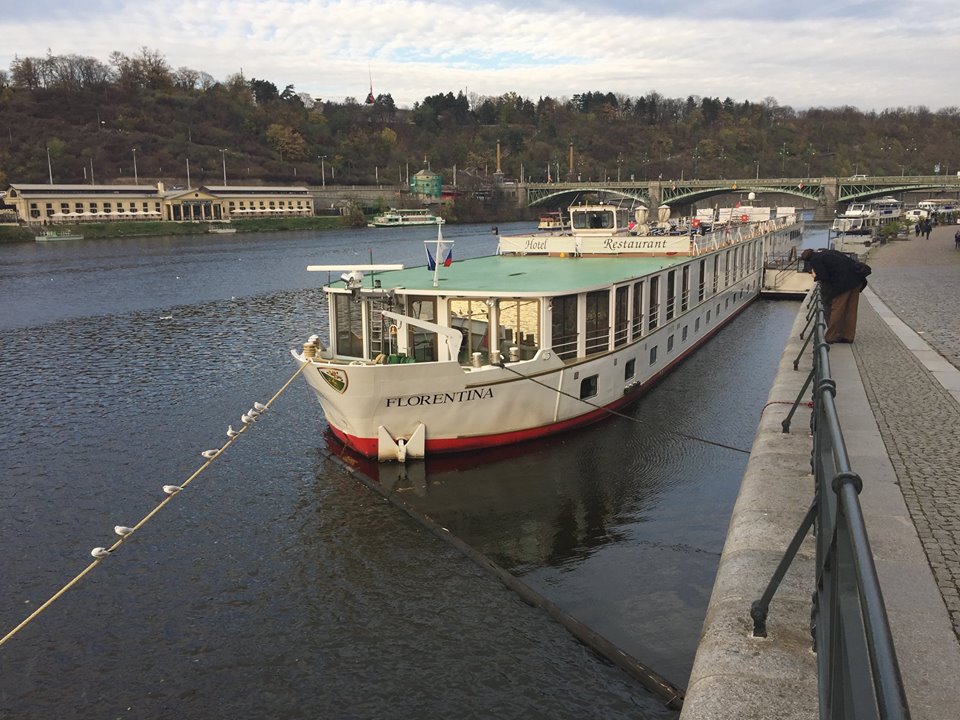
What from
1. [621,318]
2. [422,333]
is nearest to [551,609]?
[422,333]

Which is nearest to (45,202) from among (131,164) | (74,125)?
(131,164)

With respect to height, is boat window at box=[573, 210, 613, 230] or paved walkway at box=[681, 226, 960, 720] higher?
boat window at box=[573, 210, 613, 230]

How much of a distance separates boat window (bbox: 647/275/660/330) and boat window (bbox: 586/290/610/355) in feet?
11.6

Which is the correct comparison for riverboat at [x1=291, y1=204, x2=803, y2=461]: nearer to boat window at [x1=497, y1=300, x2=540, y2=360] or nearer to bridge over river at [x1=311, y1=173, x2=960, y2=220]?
boat window at [x1=497, y1=300, x2=540, y2=360]

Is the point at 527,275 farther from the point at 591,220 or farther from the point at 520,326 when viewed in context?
the point at 591,220

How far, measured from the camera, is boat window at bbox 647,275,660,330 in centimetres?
2141

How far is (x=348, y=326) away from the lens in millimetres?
17859

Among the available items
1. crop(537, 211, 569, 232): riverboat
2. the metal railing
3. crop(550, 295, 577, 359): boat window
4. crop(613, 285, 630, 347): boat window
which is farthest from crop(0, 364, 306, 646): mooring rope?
crop(537, 211, 569, 232): riverboat

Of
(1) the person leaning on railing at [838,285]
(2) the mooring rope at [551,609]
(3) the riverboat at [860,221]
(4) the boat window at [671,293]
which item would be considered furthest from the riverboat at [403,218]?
(2) the mooring rope at [551,609]

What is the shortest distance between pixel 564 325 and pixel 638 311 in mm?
4010

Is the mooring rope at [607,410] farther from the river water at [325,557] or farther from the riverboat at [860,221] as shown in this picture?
the riverboat at [860,221]

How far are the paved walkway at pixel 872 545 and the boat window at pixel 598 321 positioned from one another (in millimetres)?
5580

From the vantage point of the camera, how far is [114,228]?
354ft

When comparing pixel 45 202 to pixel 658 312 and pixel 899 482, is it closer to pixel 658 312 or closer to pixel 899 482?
pixel 658 312
